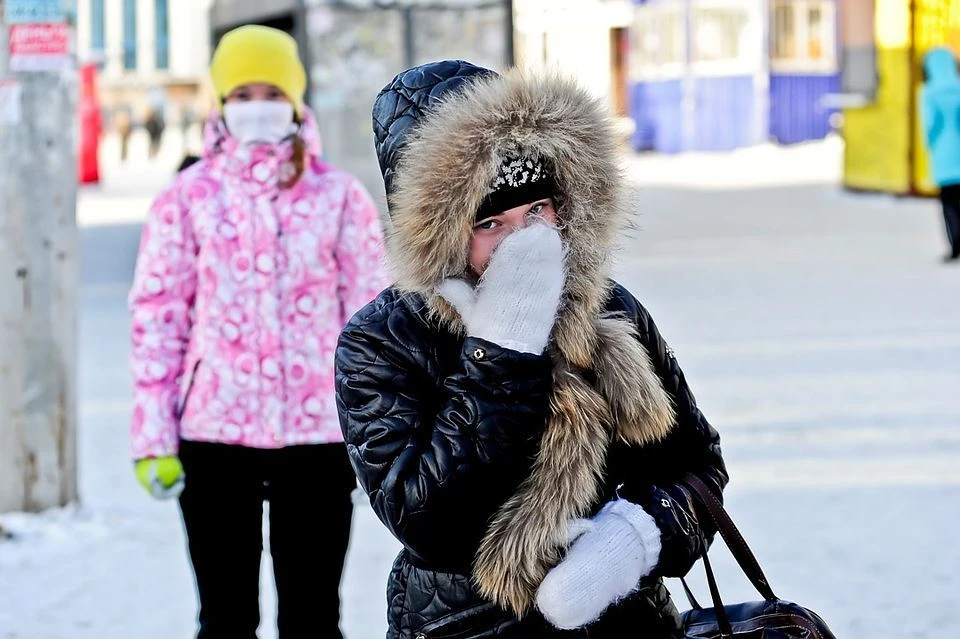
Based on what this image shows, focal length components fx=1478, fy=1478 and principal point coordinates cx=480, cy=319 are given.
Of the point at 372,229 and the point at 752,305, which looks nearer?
the point at 372,229

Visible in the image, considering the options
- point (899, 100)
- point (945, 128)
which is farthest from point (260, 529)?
point (899, 100)

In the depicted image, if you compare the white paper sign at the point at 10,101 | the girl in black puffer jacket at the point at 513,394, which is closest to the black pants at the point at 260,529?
the girl in black puffer jacket at the point at 513,394

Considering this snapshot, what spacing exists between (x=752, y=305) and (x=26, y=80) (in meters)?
6.13

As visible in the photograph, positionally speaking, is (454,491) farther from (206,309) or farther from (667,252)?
(667,252)

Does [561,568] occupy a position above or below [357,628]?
above

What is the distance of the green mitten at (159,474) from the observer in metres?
3.08

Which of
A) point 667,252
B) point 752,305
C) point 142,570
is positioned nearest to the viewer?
point 142,570

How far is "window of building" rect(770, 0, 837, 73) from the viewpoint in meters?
32.6

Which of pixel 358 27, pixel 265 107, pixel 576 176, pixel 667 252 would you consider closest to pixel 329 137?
pixel 358 27

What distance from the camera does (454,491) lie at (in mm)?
1831

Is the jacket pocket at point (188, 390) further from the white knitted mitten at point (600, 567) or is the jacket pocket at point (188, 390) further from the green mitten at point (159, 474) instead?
the white knitted mitten at point (600, 567)

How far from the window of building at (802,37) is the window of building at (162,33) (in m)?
43.9

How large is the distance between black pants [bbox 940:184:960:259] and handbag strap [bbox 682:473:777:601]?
1076 cm

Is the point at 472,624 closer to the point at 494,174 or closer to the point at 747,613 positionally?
the point at 747,613
